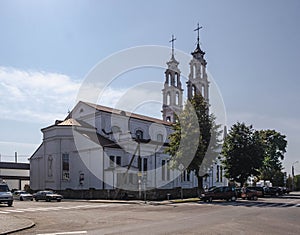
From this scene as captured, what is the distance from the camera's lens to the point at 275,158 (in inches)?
3381

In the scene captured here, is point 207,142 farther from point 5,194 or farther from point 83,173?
point 5,194

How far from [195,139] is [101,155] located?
14061 mm

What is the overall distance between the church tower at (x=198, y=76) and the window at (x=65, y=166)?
2526cm

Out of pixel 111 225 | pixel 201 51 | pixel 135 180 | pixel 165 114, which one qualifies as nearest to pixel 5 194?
pixel 111 225

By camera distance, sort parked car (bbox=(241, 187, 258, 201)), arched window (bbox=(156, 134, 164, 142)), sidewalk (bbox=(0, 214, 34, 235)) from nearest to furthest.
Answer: sidewalk (bbox=(0, 214, 34, 235)), parked car (bbox=(241, 187, 258, 201)), arched window (bbox=(156, 134, 164, 142))

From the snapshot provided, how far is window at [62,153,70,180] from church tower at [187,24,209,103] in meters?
25.3

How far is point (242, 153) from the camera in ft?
182

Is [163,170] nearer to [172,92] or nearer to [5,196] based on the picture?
[172,92]

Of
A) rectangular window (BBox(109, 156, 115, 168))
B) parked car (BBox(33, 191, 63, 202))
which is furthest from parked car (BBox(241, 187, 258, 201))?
parked car (BBox(33, 191, 63, 202))

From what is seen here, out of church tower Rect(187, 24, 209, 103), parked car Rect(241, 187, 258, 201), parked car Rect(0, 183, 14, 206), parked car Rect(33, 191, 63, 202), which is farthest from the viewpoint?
church tower Rect(187, 24, 209, 103)

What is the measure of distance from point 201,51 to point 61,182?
110ft

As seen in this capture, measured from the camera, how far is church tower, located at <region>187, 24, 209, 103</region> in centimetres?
7144

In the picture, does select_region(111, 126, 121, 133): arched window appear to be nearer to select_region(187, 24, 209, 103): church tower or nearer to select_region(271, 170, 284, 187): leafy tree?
select_region(187, 24, 209, 103): church tower

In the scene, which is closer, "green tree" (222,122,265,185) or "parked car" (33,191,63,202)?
"parked car" (33,191,63,202)
